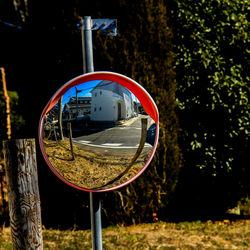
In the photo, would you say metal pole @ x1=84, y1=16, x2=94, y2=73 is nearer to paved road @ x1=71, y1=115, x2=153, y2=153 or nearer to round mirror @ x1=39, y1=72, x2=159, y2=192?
round mirror @ x1=39, y1=72, x2=159, y2=192

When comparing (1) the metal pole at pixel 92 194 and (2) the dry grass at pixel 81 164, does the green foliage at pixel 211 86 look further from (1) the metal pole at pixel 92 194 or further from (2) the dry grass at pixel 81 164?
(2) the dry grass at pixel 81 164

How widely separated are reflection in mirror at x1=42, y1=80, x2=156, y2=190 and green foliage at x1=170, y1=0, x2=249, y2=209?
2370mm

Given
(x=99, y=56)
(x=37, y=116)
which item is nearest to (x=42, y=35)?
(x=99, y=56)

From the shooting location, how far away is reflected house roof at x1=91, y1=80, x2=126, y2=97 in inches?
69.0

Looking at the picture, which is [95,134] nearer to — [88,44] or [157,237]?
[88,44]

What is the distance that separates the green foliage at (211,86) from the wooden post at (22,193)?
8.56 ft

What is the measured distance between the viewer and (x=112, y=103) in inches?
70.2

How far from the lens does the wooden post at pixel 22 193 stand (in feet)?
6.16

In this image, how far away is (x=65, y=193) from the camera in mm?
3775

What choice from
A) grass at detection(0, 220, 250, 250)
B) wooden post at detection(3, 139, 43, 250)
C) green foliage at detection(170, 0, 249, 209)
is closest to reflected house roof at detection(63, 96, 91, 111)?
wooden post at detection(3, 139, 43, 250)

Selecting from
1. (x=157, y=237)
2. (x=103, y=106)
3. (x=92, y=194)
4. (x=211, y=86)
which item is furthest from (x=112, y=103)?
(x=211, y=86)

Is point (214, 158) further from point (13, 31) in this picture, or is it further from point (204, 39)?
point (13, 31)

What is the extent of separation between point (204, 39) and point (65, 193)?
288 centimetres

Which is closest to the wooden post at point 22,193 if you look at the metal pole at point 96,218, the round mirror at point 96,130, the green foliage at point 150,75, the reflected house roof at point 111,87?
the round mirror at point 96,130
